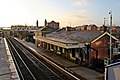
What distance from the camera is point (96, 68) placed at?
75.3 feet

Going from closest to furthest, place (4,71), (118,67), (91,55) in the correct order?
(118,67)
(4,71)
(91,55)

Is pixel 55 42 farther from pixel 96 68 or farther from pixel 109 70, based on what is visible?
pixel 109 70

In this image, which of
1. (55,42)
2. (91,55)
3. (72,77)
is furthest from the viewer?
(55,42)

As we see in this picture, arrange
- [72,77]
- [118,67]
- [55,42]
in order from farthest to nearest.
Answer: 1. [55,42]
2. [72,77]
3. [118,67]

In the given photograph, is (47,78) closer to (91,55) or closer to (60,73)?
(60,73)

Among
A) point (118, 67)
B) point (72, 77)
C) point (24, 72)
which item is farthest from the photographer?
point (24, 72)

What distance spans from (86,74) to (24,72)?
22.8 feet

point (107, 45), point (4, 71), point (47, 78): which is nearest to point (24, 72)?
point (4, 71)

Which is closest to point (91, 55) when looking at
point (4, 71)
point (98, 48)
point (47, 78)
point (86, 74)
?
point (98, 48)

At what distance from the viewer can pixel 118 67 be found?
12625mm

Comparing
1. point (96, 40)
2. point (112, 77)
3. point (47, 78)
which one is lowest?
point (47, 78)

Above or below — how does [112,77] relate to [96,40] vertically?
below

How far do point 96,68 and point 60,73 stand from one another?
4481 millimetres

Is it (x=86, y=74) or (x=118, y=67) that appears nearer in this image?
(x=118, y=67)
